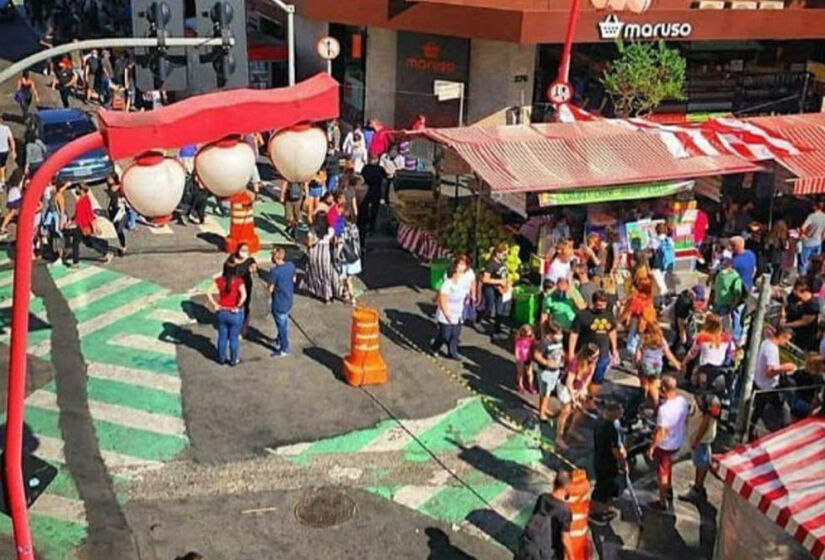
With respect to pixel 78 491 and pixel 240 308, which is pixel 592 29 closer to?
pixel 240 308

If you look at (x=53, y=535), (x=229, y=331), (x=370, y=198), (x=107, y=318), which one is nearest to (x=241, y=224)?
(x=370, y=198)

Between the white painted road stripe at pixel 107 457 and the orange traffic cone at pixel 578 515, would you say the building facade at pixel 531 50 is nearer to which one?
the white painted road stripe at pixel 107 457

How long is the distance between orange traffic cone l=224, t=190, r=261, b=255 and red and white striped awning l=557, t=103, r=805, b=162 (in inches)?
287

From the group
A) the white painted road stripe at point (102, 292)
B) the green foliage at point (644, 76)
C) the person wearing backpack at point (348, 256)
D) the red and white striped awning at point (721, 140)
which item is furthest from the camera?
the green foliage at point (644, 76)

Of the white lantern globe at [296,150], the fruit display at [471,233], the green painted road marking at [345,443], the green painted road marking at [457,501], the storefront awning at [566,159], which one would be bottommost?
the green painted road marking at [457,501]

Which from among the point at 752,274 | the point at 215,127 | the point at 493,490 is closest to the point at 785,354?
the point at 752,274

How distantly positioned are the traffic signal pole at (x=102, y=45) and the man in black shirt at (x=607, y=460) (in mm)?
5739

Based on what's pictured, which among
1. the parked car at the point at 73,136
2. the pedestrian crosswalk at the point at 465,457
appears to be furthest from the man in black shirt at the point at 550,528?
the parked car at the point at 73,136

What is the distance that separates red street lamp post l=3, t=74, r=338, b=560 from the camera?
8.50 meters

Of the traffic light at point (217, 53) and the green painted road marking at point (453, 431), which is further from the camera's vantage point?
the green painted road marking at point (453, 431)

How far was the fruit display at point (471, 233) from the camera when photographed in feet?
61.8

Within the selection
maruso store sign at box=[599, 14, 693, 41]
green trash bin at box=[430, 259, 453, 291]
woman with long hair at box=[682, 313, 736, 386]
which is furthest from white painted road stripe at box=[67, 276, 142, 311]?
maruso store sign at box=[599, 14, 693, 41]

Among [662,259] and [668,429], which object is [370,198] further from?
[668,429]

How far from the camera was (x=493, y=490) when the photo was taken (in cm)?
1292
